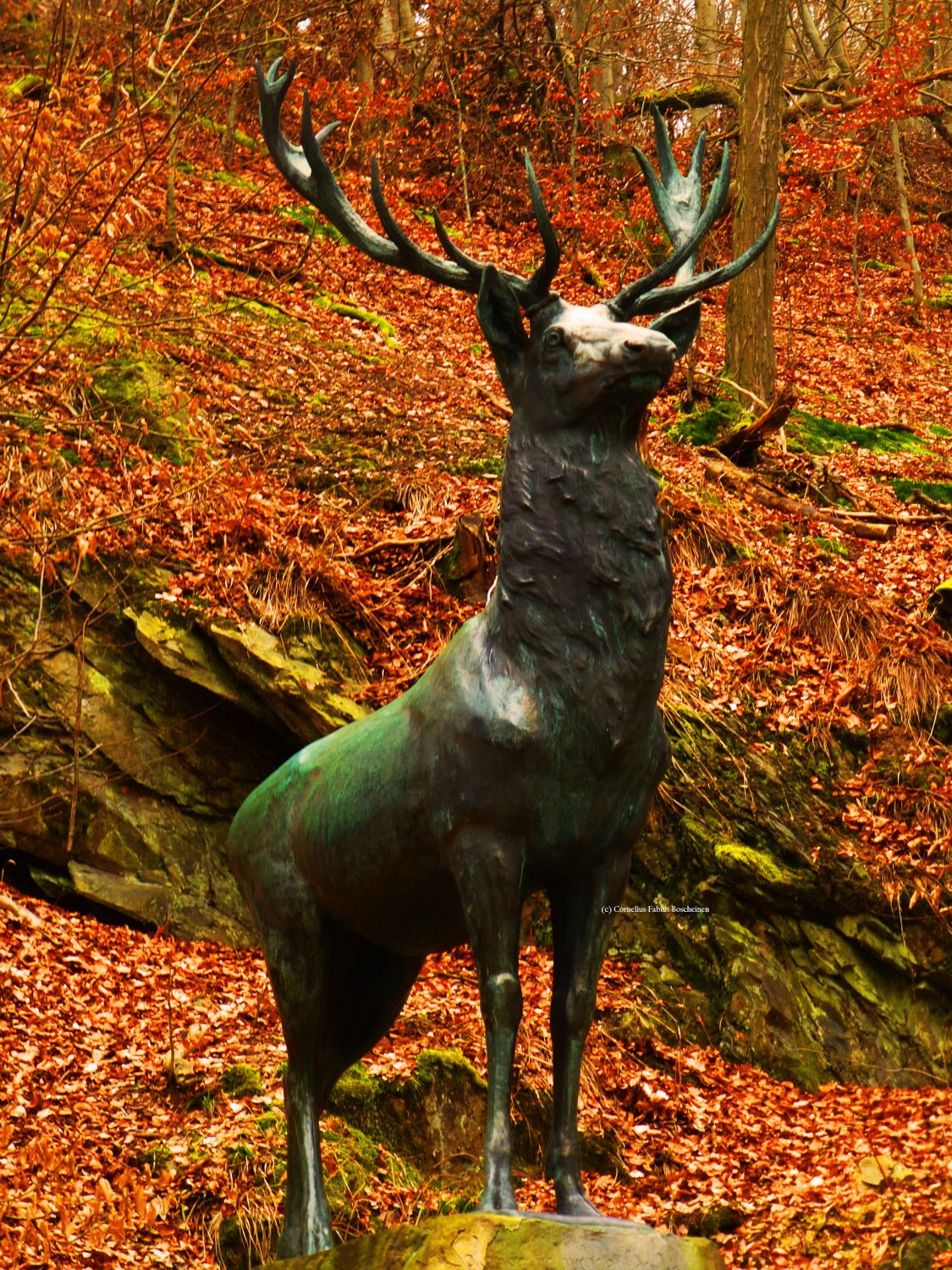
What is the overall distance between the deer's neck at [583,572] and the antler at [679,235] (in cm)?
58

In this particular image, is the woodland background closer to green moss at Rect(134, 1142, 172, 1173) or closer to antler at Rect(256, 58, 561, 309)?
green moss at Rect(134, 1142, 172, 1173)

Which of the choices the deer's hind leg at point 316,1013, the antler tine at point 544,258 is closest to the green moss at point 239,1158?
the deer's hind leg at point 316,1013

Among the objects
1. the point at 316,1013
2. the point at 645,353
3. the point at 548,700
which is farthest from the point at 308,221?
the point at 548,700

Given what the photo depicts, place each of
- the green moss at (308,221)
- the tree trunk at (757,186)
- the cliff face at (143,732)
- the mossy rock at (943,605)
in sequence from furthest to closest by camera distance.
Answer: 1. the green moss at (308,221)
2. the tree trunk at (757,186)
3. the mossy rock at (943,605)
4. the cliff face at (143,732)

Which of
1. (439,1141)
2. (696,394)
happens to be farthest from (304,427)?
(439,1141)

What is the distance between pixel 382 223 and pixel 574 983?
2.58 m

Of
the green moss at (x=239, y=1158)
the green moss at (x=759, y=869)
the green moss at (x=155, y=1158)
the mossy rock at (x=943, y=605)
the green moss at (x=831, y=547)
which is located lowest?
the green moss at (x=155, y=1158)

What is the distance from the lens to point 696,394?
50.6 feet

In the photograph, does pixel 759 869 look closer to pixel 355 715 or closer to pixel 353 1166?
pixel 355 715

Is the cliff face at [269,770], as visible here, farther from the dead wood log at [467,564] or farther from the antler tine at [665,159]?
the antler tine at [665,159]

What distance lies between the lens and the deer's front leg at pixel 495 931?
418 cm

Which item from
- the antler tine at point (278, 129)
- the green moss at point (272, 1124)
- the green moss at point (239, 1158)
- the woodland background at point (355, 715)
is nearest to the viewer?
the antler tine at point (278, 129)

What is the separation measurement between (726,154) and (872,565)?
7.74 meters

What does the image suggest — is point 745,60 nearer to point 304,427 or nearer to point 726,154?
point 304,427
